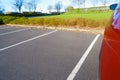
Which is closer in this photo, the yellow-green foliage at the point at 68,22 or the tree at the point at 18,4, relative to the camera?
the yellow-green foliage at the point at 68,22

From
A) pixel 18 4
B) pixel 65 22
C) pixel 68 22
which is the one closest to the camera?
pixel 68 22

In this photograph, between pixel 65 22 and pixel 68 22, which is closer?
pixel 68 22

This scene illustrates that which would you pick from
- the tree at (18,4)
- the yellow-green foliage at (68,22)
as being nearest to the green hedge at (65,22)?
the yellow-green foliage at (68,22)

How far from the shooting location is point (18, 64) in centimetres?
480

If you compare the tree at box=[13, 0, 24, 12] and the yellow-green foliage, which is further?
the tree at box=[13, 0, 24, 12]

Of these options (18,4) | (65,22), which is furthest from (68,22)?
(18,4)

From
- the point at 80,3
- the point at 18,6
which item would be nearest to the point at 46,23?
the point at 80,3

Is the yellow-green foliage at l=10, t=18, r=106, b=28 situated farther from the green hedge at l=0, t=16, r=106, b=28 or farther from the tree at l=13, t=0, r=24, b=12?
the tree at l=13, t=0, r=24, b=12

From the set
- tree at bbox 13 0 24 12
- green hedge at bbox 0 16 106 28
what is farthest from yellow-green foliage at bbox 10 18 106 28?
tree at bbox 13 0 24 12

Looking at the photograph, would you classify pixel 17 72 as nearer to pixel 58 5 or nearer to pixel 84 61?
pixel 84 61

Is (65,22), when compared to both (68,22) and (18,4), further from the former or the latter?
(18,4)

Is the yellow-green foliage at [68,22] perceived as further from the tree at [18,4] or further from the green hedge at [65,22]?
the tree at [18,4]

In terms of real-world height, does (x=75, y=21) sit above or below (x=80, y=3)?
below

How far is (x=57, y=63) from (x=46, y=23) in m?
11.3
